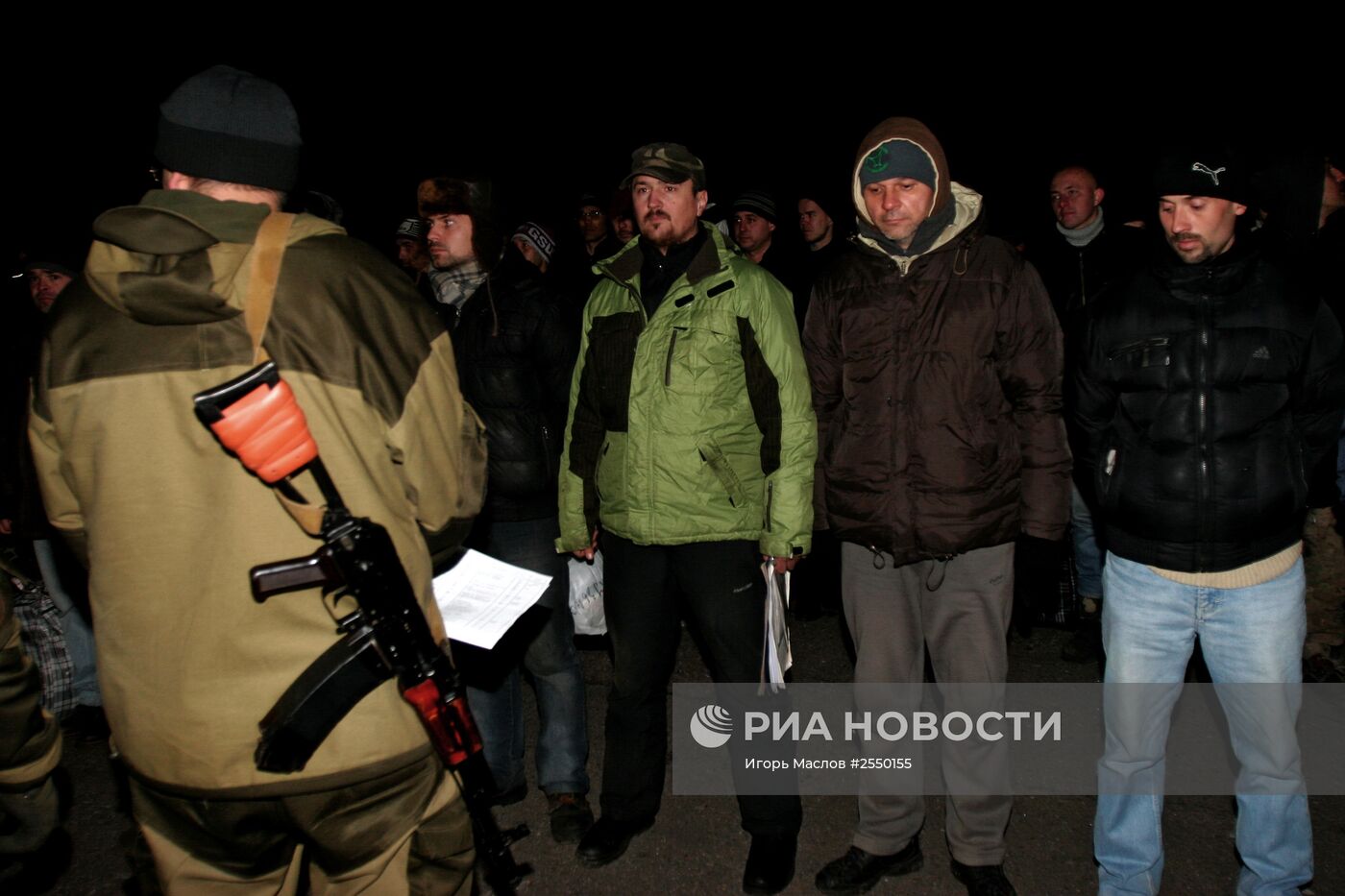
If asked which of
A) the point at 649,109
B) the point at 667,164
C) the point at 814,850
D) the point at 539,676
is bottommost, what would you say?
the point at 814,850

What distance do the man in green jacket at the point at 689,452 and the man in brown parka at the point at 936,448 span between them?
0.62ft

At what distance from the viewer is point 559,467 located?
138 inches

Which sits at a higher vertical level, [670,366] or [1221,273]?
[1221,273]

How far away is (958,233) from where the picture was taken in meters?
2.95

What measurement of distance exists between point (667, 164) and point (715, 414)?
2.82 feet

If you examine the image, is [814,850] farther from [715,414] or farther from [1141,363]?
[1141,363]

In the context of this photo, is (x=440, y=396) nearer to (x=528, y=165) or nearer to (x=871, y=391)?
(x=871, y=391)

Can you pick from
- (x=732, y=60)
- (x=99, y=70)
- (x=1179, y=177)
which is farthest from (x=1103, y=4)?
(x=99, y=70)

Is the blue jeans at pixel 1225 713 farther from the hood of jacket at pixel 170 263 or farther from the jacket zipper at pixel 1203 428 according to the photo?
the hood of jacket at pixel 170 263

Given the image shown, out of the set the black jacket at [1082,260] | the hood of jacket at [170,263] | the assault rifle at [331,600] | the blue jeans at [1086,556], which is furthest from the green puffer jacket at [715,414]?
the blue jeans at [1086,556]

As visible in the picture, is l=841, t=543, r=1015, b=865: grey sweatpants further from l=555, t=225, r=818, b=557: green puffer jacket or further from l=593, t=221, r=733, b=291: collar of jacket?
l=593, t=221, r=733, b=291: collar of jacket

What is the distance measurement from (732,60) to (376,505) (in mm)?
10207

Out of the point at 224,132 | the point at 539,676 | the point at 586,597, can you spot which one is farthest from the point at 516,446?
the point at 224,132

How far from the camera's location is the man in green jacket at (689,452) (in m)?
3.04
